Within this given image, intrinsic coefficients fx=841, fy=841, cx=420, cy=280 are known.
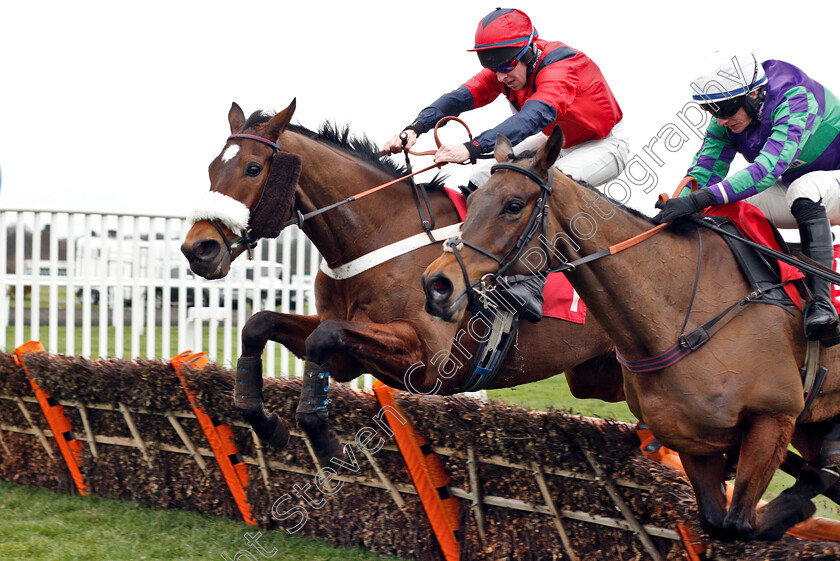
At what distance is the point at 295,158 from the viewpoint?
3529 millimetres

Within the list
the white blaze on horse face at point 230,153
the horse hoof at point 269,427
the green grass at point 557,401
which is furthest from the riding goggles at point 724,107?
the green grass at point 557,401

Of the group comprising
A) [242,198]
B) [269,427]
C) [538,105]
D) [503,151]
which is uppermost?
[538,105]

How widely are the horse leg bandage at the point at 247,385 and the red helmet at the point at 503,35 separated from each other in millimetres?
1754

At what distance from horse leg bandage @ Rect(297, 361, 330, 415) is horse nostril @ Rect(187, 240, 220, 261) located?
0.58 m

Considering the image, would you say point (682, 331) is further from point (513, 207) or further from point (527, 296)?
point (513, 207)

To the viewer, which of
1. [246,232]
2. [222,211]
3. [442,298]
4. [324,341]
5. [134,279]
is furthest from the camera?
[134,279]

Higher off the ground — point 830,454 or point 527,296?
point 527,296

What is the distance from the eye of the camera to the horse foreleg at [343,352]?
3.28 meters

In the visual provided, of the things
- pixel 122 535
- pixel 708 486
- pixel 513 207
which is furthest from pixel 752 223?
pixel 122 535

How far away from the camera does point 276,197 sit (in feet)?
11.4

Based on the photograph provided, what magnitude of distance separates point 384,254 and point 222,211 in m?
0.71

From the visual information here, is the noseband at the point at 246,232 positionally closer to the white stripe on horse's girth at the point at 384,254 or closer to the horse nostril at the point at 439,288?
the white stripe on horse's girth at the point at 384,254

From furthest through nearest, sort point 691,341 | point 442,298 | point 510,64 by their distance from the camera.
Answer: point 510,64, point 691,341, point 442,298

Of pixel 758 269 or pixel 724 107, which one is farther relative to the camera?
pixel 724 107
